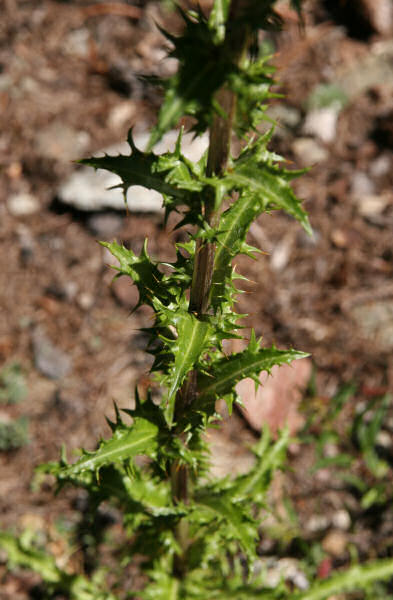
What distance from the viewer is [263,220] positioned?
16.2 feet

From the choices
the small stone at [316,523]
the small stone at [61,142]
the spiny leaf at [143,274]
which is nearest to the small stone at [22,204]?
the small stone at [61,142]

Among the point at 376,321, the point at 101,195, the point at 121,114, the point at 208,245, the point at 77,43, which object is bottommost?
the point at 376,321

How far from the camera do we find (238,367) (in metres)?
1.92

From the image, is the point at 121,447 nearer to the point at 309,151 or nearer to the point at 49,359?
the point at 49,359

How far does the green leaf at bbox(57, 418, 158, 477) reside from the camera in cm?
187

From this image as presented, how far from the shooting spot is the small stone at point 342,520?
12.5 ft

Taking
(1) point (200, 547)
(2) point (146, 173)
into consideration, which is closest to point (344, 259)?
(1) point (200, 547)

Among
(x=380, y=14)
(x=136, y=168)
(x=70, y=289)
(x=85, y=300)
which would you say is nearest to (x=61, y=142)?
(x=70, y=289)

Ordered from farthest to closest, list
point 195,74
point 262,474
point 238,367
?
point 262,474 → point 238,367 → point 195,74

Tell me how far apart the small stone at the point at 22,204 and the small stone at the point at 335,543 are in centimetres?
359

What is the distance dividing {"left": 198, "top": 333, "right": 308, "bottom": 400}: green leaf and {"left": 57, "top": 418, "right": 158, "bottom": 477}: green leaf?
0.25 metres

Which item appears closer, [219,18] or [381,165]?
[219,18]

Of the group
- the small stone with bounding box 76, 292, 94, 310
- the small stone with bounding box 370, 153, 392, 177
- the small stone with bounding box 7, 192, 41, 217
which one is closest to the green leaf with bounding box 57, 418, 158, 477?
the small stone with bounding box 76, 292, 94, 310

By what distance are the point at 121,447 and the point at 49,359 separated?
8.04 feet
